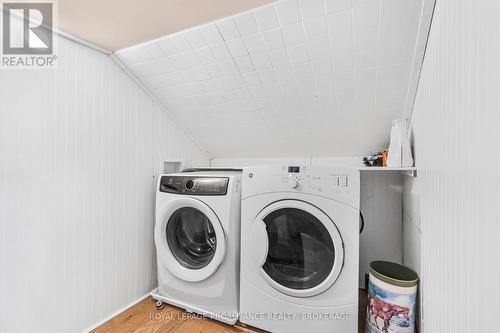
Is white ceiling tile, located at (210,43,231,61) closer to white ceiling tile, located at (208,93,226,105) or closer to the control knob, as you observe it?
white ceiling tile, located at (208,93,226,105)

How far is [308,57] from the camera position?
1212 millimetres

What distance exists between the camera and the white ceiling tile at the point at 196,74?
1419mm

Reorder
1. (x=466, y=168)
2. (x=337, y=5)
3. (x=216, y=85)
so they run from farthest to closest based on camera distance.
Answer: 1. (x=216, y=85)
2. (x=337, y=5)
3. (x=466, y=168)

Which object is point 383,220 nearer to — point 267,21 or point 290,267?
point 290,267

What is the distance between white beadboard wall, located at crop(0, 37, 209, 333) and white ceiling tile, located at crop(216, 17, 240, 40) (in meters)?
0.79

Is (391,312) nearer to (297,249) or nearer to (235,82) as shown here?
(297,249)

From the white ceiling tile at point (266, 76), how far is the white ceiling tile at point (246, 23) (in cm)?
24

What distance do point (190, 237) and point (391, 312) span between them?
4.11ft

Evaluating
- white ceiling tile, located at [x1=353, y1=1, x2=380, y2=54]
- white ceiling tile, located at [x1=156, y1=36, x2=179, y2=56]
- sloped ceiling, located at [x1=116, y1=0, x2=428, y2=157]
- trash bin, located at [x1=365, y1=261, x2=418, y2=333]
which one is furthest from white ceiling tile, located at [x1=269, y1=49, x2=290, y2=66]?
trash bin, located at [x1=365, y1=261, x2=418, y2=333]

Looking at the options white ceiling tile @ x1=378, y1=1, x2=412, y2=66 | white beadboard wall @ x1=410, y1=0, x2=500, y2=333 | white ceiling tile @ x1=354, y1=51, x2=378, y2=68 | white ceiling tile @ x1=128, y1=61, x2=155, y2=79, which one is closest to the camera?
white beadboard wall @ x1=410, y1=0, x2=500, y2=333

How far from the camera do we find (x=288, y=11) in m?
1.03

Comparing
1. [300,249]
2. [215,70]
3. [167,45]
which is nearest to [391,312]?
[300,249]

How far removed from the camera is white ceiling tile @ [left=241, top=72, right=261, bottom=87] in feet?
4.51

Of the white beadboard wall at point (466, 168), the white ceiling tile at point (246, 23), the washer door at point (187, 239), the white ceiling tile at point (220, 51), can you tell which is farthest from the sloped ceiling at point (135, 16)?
the washer door at point (187, 239)
